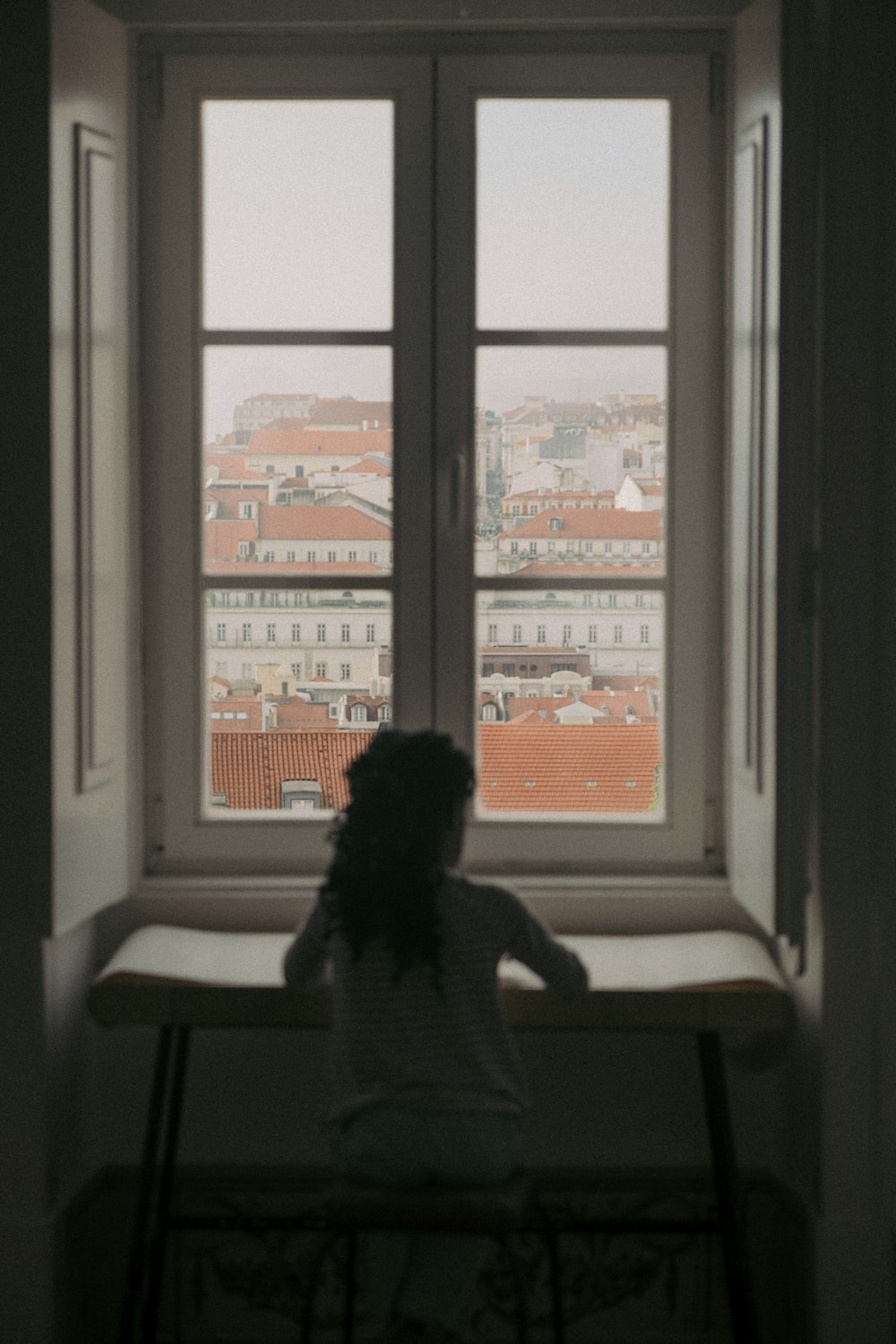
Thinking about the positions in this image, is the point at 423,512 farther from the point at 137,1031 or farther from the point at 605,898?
the point at 137,1031

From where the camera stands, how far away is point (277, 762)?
2.93 meters

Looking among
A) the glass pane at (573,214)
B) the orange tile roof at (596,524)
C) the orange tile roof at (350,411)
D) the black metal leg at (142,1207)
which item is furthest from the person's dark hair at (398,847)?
the glass pane at (573,214)

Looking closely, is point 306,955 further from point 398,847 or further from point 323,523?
point 323,523

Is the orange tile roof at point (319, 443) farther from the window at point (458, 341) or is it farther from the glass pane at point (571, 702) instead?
the glass pane at point (571, 702)

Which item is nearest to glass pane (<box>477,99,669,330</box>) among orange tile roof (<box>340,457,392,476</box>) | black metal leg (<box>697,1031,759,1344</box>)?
orange tile roof (<box>340,457,392,476</box>)

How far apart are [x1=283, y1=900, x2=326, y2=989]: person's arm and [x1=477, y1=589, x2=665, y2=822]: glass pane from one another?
0.70 m

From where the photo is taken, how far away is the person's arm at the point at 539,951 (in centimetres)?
223

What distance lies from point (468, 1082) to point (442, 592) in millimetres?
1066

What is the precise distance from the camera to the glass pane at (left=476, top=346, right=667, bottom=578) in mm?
2863

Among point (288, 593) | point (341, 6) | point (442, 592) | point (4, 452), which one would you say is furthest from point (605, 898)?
point (341, 6)

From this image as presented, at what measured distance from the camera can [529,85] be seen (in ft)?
9.28

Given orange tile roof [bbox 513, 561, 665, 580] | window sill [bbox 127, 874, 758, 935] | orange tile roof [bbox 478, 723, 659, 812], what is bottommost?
window sill [bbox 127, 874, 758, 935]

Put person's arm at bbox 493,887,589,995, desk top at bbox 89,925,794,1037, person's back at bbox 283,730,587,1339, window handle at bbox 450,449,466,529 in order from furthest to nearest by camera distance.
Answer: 1. window handle at bbox 450,449,466,529
2. desk top at bbox 89,925,794,1037
3. person's arm at bbox 493,887,589,995
4. person's back at bbox 283,730,587,1339

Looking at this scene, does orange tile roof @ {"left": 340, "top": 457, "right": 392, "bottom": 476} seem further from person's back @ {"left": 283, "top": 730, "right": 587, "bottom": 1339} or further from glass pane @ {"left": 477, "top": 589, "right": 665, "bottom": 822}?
person's back @ {"left": 283, "top": 730, "right": 587, "bottom": 1339}
